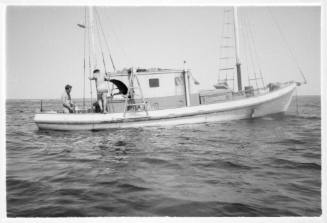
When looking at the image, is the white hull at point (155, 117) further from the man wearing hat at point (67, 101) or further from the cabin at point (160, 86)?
the cabin at point (160, 86)

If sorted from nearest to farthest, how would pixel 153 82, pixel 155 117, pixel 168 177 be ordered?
pixel 168 177, pixel 155 117, pixel 153 82

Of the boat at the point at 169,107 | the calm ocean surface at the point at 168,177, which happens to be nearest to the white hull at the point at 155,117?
the boat at the point at 169,107

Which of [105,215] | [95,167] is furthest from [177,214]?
[95,167]

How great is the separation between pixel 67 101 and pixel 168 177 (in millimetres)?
7256

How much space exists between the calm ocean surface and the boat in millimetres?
2284

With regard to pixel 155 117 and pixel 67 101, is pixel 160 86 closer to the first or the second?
pixel 155 117

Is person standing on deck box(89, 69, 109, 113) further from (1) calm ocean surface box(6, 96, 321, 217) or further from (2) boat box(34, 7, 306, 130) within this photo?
(1) calm ocean surface box(6, 96, 321, 217)

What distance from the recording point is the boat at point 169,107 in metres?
10.2

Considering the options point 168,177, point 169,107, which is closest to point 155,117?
point 169,107

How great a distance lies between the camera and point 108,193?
4.04 m

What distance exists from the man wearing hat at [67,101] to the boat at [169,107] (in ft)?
0.98

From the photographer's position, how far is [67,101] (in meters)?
10.3

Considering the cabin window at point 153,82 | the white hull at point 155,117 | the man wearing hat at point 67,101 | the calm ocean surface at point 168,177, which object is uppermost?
the cabin window at point 153,82

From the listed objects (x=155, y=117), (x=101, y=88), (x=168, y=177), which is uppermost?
(x=101, y=88)
